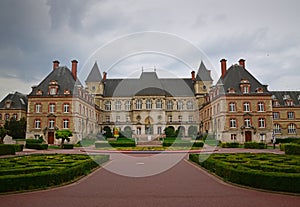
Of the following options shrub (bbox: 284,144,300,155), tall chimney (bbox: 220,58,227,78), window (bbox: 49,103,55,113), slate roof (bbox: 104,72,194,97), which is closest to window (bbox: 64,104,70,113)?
window (bbox: 49,103,55,113)

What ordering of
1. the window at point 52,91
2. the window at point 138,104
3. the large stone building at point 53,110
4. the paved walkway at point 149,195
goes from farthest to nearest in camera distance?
the window at point 138,104
the window at point 52,91
the large stone building at point 53,110
the paved walkway at point 149,195

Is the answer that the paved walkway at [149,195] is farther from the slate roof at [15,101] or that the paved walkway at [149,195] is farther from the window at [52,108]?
the slate roof at [15,101]

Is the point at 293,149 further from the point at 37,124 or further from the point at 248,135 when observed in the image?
the point at 37,124

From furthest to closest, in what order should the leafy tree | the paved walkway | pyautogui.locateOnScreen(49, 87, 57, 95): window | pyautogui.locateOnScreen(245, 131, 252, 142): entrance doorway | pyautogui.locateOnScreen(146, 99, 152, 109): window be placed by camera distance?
pyautogui.locateOnScreen(146, 99, 152, 109): window < the leafy tree < pyautogui.locateOnScreen(49, 87, 57, 95): window < pyautogui.locateOnScreen(245, 131, 252, 142): entrance doorway < the paved walkway

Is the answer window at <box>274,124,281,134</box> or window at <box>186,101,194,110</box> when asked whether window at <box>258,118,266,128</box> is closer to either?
window at <box>274,124,281,134</box>

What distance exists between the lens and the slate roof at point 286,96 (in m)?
54.9

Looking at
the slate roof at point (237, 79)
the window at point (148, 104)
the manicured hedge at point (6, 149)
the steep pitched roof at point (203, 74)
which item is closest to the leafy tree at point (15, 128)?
the window at point (148, 104)

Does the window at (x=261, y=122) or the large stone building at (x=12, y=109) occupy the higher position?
the large stone building at (x=12, y=109)

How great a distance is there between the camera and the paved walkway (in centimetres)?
781

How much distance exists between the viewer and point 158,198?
27.8ft

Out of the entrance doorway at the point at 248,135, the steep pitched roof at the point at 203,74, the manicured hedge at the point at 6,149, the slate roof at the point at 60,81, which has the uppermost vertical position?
the steep pitched roof at the point at 203,74

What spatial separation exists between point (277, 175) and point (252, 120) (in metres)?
36.6

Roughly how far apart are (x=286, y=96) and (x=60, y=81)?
148 ft

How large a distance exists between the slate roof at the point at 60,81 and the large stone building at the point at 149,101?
15999 mm
